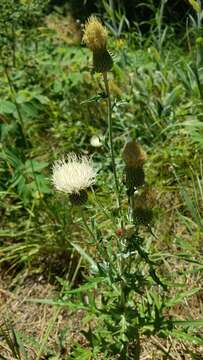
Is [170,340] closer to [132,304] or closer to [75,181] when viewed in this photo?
[132,304]

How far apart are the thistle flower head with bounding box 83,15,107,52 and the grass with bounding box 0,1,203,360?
0.13 metres

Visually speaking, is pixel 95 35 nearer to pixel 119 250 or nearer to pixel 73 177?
pixel 73 177

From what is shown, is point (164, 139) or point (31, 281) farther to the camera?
point (164, 139)

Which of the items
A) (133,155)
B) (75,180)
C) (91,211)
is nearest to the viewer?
(133,155)

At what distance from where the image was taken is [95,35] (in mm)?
1474

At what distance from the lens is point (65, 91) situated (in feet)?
9.75

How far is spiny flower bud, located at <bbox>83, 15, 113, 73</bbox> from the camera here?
1471 mm

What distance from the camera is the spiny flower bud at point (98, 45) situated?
1471mm

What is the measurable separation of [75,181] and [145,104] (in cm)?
144

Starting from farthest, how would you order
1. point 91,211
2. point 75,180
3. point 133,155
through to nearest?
point 91,211
point 75,180
point 133,155

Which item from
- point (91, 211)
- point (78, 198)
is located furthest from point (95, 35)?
point (91, 211)

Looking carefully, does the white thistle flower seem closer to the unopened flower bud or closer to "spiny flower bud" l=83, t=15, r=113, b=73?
the unopened flower bud

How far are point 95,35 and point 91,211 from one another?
97 cm

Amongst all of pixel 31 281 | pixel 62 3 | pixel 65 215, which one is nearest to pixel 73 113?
pixel 65 215
